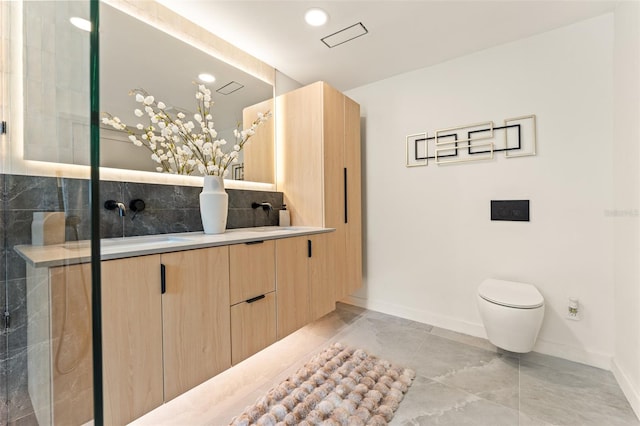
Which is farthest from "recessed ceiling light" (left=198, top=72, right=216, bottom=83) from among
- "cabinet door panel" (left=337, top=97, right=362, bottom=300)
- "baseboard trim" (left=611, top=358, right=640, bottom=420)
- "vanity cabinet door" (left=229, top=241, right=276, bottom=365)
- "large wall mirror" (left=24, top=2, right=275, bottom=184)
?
"baseboard trim" (left=611, top=358, right=640, bottom=420)

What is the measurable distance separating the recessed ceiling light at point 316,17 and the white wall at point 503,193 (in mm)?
900

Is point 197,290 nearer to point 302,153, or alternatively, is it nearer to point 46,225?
point 46,225

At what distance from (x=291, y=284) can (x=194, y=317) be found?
654 millimetres

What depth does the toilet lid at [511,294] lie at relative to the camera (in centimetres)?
155

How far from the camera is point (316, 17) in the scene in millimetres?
1738

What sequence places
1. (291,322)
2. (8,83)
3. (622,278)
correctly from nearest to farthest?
(8,83), (622,278), (291,322)

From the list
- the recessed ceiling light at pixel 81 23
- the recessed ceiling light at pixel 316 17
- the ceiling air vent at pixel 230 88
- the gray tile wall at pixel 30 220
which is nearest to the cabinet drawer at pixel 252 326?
the gray tile wall at pixel 30 220

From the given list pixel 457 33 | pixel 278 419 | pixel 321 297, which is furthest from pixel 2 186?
pixel 457 33

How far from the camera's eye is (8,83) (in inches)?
31.3

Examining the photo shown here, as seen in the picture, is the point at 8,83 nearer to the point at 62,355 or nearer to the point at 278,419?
the point at 62,355

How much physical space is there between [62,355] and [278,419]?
1.05 m

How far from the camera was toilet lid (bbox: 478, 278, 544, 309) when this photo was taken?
5.08 ft

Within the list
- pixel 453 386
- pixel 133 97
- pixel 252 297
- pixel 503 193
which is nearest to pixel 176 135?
pixel 133 97

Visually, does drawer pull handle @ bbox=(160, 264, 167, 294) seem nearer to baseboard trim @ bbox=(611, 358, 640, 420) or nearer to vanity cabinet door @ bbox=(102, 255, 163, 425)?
vanity cabinet door @ bbox=(102, 255, 163, 425)
